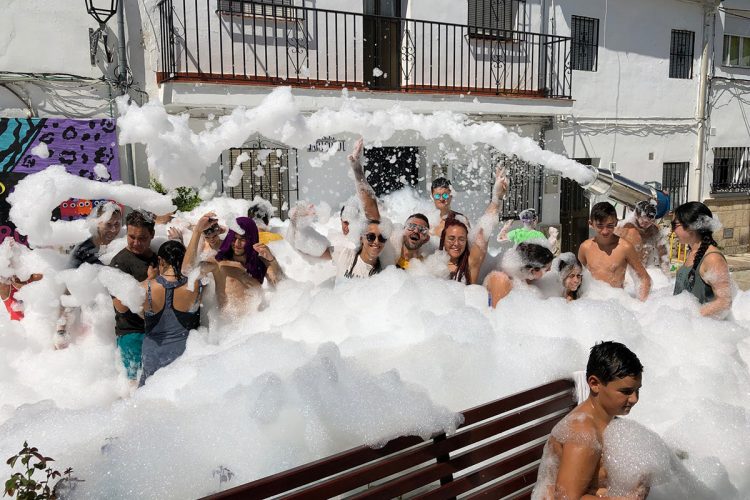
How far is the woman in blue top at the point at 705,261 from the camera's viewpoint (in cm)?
383

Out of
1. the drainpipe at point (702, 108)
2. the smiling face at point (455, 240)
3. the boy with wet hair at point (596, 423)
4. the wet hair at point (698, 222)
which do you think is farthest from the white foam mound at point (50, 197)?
the drainpipe at point (702, 108)

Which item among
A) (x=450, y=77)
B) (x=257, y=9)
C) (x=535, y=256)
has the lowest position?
Answer: (x=535, y=256)

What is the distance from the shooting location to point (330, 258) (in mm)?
4668

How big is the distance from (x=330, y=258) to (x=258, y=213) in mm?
833

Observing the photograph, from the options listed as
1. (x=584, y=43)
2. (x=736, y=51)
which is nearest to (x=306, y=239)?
(x=584, y=43)

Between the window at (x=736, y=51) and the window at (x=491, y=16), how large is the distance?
5.84 metres

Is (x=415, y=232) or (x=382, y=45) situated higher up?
(x=382, y=45)

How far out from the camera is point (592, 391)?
→ 92.7 inches

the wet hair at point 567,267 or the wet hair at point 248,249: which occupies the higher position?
the wet hair at point 248,249

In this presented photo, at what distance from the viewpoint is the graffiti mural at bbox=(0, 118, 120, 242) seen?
7070 millimetres

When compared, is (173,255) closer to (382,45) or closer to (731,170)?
(382,45)

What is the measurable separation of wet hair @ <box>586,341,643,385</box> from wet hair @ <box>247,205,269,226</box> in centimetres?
331

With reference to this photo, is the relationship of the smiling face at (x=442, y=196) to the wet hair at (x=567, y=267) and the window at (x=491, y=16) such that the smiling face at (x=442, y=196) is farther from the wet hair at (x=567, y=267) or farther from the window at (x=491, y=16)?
the window at (x=491, y=16)

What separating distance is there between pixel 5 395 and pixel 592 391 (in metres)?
3.63
